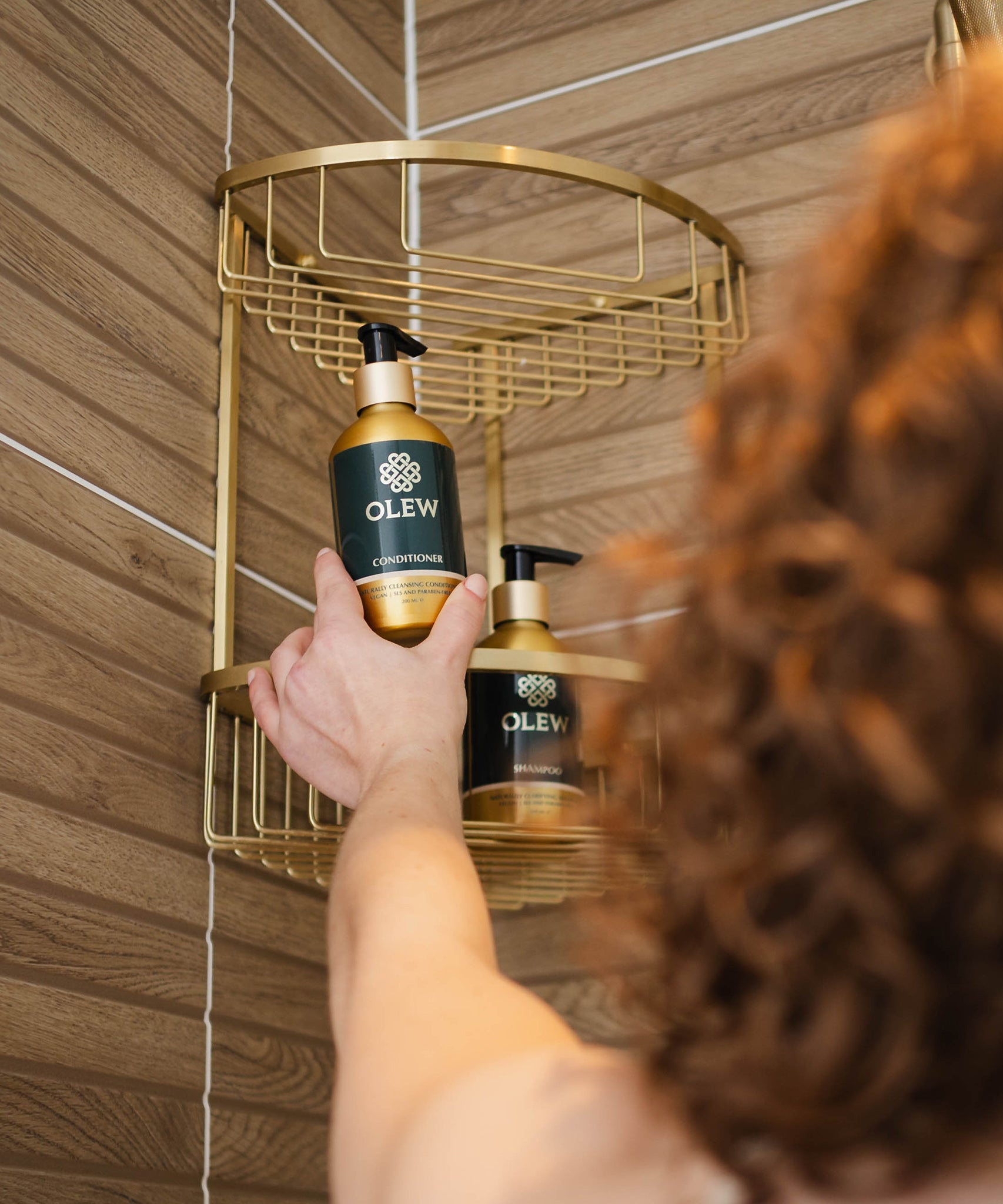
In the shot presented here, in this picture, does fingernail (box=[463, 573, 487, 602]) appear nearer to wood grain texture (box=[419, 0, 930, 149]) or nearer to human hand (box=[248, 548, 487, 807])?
human hand (box=[248, 548, 487, 807])

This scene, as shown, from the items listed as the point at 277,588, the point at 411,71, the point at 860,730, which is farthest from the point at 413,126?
the point at 860,730

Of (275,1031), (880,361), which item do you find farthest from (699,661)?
(275,1031)

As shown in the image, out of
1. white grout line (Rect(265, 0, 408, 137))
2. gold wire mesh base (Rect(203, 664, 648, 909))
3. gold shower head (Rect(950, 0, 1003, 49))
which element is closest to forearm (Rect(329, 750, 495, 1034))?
gold wire mesh base (Rect(203, 664, 648, 909))

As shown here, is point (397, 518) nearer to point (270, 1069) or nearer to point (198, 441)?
point (198, 441)

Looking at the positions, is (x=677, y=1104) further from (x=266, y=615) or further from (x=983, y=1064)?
(x=266, y=615)

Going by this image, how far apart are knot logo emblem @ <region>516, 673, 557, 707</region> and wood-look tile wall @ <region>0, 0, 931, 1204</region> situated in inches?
2.7

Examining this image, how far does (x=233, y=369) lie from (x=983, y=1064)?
32.8 inches

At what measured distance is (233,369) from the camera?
1036 mm

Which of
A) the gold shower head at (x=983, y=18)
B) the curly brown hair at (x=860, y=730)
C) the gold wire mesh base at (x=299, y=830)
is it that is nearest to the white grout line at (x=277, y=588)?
the gold wire mesh base at (x=299, y=830)

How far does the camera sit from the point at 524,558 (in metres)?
0.99

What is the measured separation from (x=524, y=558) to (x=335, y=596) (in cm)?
22

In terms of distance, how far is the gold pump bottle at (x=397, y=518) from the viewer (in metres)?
0.81

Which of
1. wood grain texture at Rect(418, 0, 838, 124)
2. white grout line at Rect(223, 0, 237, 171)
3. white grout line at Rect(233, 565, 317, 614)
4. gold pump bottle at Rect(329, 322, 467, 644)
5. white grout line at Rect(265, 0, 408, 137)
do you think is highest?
wood grain texture at Rect(418, 0, 838, 124)

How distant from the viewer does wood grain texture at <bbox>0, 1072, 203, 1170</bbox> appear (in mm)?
760
